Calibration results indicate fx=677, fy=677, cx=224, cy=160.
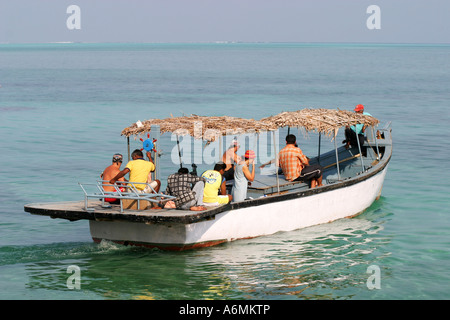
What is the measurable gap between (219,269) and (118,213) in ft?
7.38

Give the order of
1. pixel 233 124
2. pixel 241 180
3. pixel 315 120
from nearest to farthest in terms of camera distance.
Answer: pixel 233 124 < pixel 241 180 < pixel 315 120

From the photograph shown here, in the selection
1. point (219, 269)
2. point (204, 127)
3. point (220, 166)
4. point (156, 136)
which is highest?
point (204, 127)

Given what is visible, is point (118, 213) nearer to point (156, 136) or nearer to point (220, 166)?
point (156, 136)

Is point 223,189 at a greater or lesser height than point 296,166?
lesser

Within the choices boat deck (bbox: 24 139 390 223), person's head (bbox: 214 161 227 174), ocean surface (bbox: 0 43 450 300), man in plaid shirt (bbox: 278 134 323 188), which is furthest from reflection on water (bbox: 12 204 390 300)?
person's head (bbox: 214 161 227 174)

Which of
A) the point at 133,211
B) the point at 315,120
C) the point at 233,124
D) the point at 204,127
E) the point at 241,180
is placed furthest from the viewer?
the point at 315,120

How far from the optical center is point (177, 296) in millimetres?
12039

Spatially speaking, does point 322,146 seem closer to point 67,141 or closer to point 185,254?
point 67,141

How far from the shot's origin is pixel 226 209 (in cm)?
1371

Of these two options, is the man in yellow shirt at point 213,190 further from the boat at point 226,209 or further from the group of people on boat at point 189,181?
the boat at point 226,209

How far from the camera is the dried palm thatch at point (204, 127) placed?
13.9 meters

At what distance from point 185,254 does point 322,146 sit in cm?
1709

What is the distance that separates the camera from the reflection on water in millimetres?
12180

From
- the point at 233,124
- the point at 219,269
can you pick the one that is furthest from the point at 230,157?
Answer: the point at 219,269
